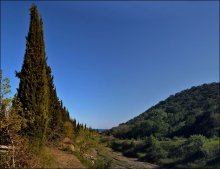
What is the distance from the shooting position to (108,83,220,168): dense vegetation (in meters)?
35.3

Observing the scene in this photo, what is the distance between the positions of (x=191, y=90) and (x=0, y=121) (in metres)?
64.3

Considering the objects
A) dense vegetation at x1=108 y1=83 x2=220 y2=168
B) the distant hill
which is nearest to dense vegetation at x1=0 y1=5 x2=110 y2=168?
dense vegetation at x1=108 y1=83 x2=220 y2=168

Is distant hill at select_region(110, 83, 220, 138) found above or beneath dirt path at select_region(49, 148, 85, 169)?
above

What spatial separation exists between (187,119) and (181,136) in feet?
13.2

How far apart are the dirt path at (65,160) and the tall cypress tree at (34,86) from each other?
1305 millimetres

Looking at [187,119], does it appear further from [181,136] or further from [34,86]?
[34,86]

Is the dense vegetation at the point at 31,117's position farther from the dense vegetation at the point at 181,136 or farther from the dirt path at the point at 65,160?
the dense vegetation at the point at 181,136

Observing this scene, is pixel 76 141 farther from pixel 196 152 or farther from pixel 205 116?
pixel 205 116

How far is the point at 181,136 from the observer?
154 ft

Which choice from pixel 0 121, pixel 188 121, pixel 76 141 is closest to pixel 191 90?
pixel 188 121

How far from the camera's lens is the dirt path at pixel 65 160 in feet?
52.9

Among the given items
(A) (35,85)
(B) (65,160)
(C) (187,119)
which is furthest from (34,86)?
(C) (187,119)

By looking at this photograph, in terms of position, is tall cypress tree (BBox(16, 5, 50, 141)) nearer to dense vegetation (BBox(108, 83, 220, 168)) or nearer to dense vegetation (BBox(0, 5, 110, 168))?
dense vegetation (BBox(0, 5, 110, 168))

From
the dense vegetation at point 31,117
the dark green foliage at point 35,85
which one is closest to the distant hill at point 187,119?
the dense vegetation at point 31,117
